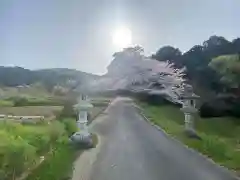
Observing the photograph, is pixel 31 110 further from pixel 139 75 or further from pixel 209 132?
pixel 209 132

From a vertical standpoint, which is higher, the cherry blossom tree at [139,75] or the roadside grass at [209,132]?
the cherry blossom tree at [139,75]

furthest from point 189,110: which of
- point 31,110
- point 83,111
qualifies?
point 31,110

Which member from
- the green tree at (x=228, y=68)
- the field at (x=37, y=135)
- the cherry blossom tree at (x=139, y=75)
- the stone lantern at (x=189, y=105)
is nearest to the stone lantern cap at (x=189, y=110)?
the stone lantern at (x=189, y=105)

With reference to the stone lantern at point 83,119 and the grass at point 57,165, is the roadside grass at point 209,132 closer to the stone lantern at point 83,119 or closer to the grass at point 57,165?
the stone lantern at point 83,119

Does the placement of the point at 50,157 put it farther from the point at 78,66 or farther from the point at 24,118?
the point at 78,66

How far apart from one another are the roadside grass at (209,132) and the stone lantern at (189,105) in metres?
0.05

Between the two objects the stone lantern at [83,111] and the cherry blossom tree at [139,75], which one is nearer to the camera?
the cherry blossom tree at [139,75]

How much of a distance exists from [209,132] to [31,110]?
1322 mm

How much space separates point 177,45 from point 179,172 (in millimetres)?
927

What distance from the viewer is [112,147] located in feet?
9.53

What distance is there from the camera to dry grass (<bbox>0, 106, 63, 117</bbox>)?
2737 millimetres

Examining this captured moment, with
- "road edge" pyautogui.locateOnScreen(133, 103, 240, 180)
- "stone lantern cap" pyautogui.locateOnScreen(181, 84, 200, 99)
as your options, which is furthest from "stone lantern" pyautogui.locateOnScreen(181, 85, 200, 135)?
"road edge" pyautogui.locateOnScreen(133, 103, 240, 180)

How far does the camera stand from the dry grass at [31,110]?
274 cm

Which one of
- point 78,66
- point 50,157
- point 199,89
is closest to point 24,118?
point 50,157
